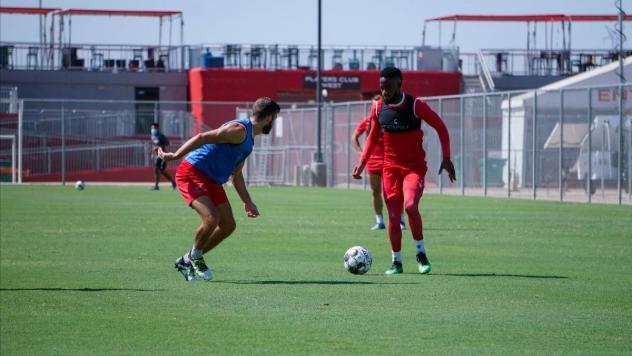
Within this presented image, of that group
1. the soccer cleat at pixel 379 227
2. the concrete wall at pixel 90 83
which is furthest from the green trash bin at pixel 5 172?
the soccer cleat at pixel 379 227

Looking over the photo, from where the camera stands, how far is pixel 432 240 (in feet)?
61.3

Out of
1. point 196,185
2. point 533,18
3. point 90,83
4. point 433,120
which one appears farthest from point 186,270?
point 533,18

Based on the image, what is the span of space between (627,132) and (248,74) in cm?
3263

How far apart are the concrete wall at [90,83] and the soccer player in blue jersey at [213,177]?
4855cm

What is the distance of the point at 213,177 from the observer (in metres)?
12.8

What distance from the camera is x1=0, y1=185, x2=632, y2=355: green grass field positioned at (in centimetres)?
879

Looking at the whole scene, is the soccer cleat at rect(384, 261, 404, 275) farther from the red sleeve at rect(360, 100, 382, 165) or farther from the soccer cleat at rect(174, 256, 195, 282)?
the soccer cleat at rect(174, 256, 195, 282)

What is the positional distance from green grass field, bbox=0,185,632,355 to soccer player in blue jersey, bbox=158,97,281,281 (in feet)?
1.27

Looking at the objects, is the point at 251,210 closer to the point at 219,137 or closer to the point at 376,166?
the point at 219,137

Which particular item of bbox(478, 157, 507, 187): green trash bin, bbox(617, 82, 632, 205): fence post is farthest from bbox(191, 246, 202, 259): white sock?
bbox(478, 157, 507, 187): green trash bin

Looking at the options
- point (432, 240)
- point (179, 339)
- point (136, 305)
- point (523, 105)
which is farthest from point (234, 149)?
point (523, 105)

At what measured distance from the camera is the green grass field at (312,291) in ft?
28.8

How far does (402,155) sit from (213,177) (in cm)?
228

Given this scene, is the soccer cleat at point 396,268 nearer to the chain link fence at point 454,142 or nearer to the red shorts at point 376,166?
the red shorts at point 376,166
